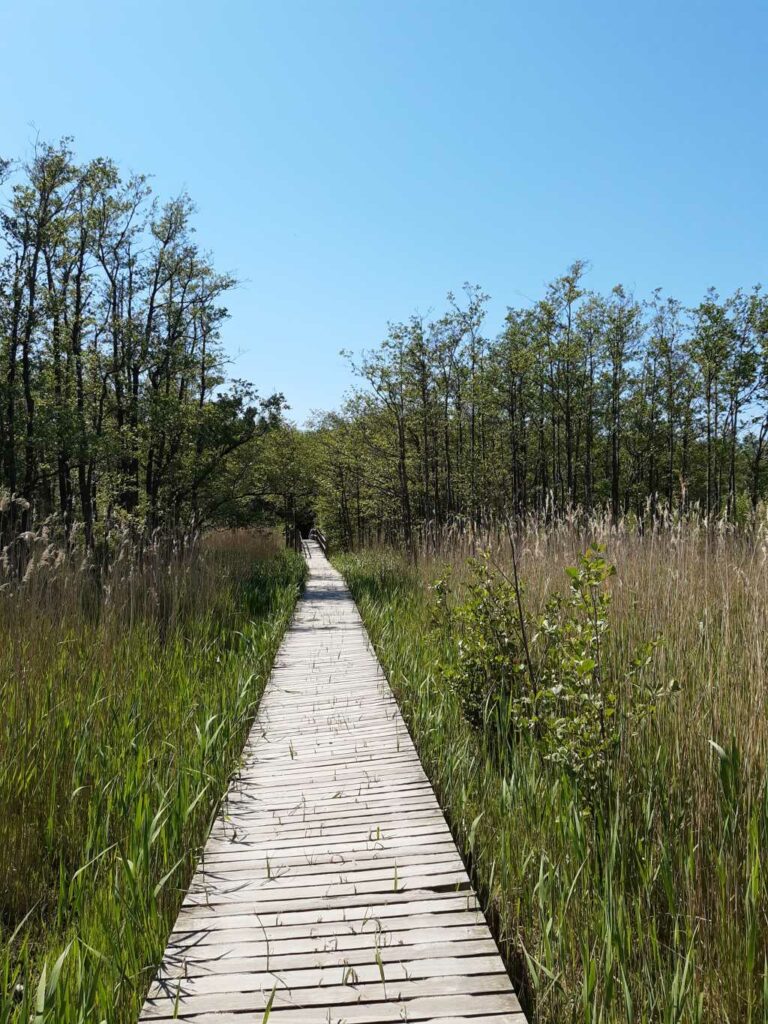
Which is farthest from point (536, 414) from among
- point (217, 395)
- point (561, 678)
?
point (561, 678)

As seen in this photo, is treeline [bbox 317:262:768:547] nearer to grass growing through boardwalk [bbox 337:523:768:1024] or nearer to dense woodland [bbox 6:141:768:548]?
dense woodland [bbox 6:141:768:548]

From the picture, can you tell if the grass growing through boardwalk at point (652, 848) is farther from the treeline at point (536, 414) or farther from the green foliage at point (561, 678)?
the treeline at point (536, 414)

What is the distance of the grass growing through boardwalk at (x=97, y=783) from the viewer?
211 centimetres

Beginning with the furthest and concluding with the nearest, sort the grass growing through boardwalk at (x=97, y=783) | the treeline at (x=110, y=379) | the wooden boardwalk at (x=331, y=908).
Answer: the treeline at (x=110, y=379) → the grass growing through boardwalk at (x=97, y=783) → the wooden boardwalk at (x=331, y=908)

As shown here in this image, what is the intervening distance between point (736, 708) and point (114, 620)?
12.9 feet

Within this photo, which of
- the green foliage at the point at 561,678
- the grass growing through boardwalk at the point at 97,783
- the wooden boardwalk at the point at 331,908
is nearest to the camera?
the wooden boardwalk at the point at 331,908

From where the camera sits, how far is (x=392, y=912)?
8.11 feet

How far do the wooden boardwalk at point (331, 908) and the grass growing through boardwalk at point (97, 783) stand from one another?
135mm

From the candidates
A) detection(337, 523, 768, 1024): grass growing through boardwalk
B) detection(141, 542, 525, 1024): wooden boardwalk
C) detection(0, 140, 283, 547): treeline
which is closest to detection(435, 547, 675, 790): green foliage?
detection(337, 523, 768, 1024): grass growing through boardwalk

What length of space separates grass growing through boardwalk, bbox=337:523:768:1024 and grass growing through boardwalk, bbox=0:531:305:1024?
1196 millimetres

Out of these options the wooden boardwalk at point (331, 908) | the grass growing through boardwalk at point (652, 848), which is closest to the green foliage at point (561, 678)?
the grass growing through boardwalk at point (652, 848)

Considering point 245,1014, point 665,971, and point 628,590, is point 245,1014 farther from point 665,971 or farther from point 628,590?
point 628,590

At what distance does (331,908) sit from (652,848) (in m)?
1.13

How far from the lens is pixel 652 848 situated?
2.39 meters
